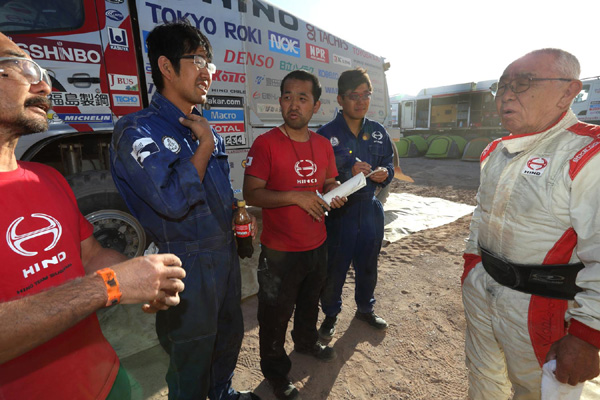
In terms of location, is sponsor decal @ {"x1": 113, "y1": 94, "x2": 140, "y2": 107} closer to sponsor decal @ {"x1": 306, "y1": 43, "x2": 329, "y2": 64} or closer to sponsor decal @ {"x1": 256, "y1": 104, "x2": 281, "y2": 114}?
sponsor decal @ {"x1": 256, "y1": 104, "x2": 281, "y2": 114}

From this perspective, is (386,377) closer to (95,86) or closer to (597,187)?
(597,187)

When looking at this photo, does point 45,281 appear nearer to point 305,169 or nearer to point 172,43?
point 172,43

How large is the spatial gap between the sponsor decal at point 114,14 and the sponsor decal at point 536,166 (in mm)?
3661

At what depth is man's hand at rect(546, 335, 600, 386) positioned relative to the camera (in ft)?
3.76

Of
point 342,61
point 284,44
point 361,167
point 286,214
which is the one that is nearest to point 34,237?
point 286,214

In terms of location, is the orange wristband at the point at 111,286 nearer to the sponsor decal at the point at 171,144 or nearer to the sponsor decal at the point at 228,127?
the sponsor decal at the point at 171,144

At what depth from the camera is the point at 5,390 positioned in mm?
894

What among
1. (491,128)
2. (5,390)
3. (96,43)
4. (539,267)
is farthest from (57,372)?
(491,128)

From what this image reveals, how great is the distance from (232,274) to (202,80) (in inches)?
43.4

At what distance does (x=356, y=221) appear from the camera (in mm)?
2705

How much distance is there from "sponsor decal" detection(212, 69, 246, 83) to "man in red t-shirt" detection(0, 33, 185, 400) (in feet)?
9.20

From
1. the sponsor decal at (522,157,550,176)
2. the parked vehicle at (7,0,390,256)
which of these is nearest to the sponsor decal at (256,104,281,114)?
the parked vehicle at (7,0,390,256)

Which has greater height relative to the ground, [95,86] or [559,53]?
[95,86]

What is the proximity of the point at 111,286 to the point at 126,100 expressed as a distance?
2.90 metres
